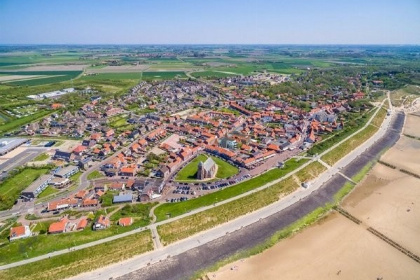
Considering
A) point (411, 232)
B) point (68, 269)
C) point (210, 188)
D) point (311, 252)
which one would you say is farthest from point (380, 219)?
point (68, 269)

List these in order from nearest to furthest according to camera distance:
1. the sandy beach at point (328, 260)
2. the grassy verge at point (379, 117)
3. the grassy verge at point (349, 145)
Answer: the sandy beach at point (328, 260) < the grassy verge at point (349, 145) < the grassy verge at point (379, 117)

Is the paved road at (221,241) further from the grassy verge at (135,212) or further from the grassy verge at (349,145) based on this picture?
the grassy verge at (349,145)

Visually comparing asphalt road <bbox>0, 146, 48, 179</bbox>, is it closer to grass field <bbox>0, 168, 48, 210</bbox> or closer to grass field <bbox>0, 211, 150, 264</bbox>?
grass field <bbox>0, 168, 48, 210</bbox>

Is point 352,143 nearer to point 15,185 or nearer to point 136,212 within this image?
point 136,212

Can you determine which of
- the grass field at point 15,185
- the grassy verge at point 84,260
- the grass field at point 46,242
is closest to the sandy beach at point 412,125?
the grass field at point 46,242

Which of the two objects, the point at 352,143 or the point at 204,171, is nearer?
the point at 204,171

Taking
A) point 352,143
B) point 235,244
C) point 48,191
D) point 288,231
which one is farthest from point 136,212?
point 352,143
